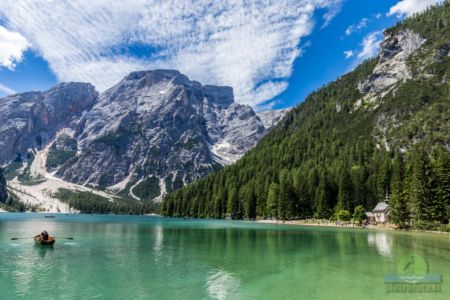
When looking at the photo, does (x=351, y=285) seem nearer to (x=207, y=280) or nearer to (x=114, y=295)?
(x=207, y=280)

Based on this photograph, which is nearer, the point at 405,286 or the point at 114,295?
the point at 114,295

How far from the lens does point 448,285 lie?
97.7 feet

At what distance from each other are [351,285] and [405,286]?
4376 millimetres

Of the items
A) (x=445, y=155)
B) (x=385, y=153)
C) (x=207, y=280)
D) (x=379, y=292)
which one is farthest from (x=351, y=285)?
(x=385, y=153)

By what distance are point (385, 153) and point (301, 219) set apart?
224 feet

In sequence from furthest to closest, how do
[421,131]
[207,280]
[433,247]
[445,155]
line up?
[421,131], [445,155], [433,247], [207,280]

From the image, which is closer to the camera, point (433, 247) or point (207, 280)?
point (207, 280)

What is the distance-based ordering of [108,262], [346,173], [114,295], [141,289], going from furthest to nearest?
1. [346,173]
2. [108,262]
3. [141,289]
4. [114,295]

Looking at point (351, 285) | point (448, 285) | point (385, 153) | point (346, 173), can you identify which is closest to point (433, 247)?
point (448, 285)

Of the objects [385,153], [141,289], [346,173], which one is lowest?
[141,289]

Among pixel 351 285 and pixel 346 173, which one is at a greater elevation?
pixel 346 173

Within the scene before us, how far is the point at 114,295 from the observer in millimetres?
27109

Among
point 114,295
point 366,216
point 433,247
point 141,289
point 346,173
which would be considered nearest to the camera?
point 114,295

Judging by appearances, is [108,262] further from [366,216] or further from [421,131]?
[421,131]
